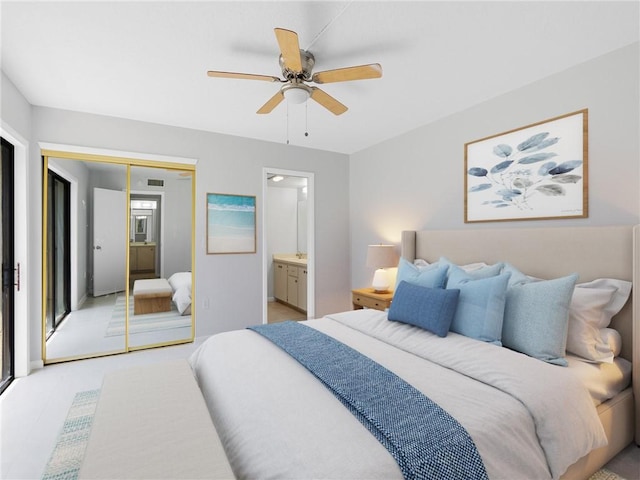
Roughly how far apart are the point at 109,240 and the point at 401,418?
3523 mm

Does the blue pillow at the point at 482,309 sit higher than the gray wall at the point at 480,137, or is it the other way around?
the gray wall at the point at 480,137

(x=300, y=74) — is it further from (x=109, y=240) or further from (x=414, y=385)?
(x=109, y=240)

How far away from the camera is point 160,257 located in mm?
3695

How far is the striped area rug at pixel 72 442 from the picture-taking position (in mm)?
1782

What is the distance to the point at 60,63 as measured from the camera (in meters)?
2.33

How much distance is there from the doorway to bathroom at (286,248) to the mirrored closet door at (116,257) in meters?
1.70

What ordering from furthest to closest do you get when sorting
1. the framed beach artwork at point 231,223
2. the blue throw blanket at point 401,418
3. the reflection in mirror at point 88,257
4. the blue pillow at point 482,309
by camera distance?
1. the framed beach artwork at point 231,223
2. the reflection in mirror at point 88,257
3. the blue pillow at point 482,309
4. the blue throw blanket at point 401,418

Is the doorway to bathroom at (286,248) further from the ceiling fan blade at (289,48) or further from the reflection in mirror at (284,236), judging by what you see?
the ceiling fan blade at (289,48)

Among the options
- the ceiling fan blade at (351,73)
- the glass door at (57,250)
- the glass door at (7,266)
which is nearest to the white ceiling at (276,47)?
the ceiling fan blade at (351,73)

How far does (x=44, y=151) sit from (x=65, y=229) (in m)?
0.81

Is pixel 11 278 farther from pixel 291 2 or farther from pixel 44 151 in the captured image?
pixel 291 2

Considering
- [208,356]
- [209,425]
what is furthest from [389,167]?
[209,425]

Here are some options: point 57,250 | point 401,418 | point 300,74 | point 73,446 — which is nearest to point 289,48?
point 300,74

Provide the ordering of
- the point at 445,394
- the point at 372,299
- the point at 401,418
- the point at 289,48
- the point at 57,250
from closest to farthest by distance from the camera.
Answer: the point at 401,418 → the point at 445,394 → the point at 289,48 → the point at 57,250 → the point at 372,299
